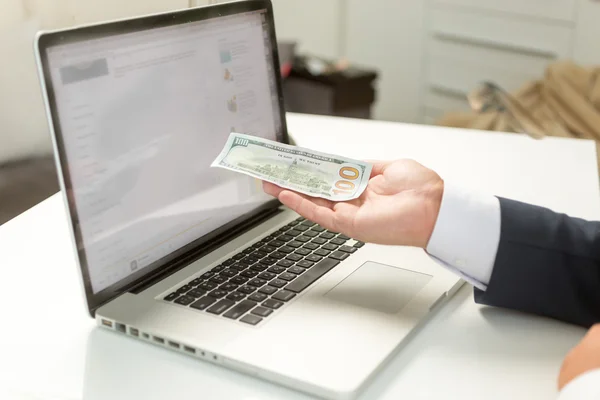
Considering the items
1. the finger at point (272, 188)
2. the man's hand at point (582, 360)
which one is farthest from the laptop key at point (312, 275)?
the man's hand at point (582, 360)

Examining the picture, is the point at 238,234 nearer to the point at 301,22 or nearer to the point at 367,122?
the point at 367,122

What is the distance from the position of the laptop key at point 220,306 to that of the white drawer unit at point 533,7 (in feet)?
7.06

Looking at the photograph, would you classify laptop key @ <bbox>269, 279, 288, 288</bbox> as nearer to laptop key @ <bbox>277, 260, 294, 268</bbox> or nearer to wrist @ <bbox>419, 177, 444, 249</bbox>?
laptop key @ <bbox>277, 260, 294, 268</bbox>

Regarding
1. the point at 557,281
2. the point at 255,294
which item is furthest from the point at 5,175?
the point at 557,281

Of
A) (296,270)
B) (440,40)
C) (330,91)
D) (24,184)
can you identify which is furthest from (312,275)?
(440,40)

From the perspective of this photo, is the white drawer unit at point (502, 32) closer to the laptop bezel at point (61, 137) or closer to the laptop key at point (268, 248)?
the laptop bezel at point (61, 137)

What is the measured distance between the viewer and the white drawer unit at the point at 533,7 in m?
2.48

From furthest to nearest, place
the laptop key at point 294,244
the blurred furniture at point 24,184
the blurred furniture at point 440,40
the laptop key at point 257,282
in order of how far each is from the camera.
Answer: the blurred furniture at point 440,40
the blurred furniture at point 24,184
the laptop key at point 294,244
the laptop key at point 257,282

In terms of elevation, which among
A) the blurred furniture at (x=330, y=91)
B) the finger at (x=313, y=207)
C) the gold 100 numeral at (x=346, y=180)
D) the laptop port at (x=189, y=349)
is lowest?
the blurred furniture at (x=330, y=91)

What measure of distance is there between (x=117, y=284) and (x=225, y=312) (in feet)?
0.41

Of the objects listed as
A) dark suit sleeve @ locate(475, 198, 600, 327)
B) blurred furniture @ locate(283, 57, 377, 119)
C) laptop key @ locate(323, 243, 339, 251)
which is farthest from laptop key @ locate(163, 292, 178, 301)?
blurred furniture @ locate(283, 57, 377, 119)

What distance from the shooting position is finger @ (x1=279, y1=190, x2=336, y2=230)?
32.3 inches

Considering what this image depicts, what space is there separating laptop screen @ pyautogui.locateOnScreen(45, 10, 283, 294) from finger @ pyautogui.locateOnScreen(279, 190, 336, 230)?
105 millimetres

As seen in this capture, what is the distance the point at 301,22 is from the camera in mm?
3008
